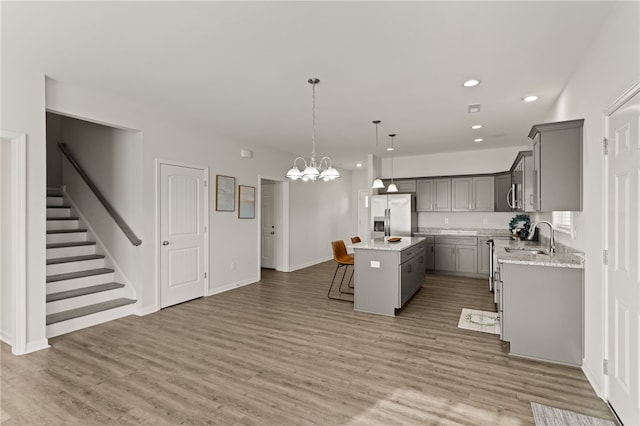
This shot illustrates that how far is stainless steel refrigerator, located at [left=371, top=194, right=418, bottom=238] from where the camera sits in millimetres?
7148

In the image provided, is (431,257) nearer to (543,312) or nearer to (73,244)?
(543,312)

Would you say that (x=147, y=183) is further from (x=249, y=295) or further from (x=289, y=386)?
(x=289, y=386)

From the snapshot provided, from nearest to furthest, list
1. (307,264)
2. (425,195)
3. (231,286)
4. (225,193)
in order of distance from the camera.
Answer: (225,193)
(231,286)
(425,195)
(307,264)

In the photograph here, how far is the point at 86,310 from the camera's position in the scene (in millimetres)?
3965

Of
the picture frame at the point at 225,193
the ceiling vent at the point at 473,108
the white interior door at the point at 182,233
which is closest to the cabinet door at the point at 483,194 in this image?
the ceiling vent at the point at 473,108

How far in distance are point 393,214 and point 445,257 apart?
1408 mm

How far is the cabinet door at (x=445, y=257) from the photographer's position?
273 inches

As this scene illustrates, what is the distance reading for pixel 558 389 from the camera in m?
2.49

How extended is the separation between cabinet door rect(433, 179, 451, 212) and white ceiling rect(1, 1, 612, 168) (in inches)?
104

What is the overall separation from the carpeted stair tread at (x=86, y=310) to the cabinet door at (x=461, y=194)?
6217 millimetres

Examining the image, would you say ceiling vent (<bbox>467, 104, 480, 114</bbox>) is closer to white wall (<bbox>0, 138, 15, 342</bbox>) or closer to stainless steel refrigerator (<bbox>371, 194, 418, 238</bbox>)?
stainless steel refrigerator (<bbox>371, 194, 418, 238</bbox>)

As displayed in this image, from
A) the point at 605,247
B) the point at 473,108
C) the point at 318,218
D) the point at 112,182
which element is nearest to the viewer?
Result: the point at 605,247

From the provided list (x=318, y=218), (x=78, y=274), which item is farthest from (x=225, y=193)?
(x=318, y=218)

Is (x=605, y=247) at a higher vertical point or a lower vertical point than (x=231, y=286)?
higher
